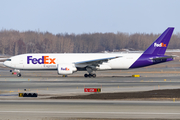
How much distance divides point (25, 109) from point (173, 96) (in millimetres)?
14197

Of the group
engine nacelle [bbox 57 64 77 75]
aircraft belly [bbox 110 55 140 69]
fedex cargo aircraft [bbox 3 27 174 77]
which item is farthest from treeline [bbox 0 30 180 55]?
aircraft belly [bbox 110 55 140 69]

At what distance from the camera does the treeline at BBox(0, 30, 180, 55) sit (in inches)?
6206

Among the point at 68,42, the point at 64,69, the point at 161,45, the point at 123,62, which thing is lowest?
the point at 64,69

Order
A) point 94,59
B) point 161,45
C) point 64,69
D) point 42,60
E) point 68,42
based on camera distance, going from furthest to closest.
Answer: point 68,42 < point 161,45 < point 94,59 < point 42,60 < point 64,69

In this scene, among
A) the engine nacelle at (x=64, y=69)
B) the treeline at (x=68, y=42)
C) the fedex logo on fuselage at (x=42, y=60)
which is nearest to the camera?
the engine nacelle at (x=64, y=69)

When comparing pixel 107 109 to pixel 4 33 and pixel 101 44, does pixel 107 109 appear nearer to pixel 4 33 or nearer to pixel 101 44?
pixel 101 44

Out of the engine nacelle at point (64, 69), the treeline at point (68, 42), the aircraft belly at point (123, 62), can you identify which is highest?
the treeline at point (68, 42)

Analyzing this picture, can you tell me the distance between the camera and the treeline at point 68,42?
15762cm

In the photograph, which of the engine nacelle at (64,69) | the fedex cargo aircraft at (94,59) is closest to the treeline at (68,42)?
the fedex cargo aircraft at (94,59)

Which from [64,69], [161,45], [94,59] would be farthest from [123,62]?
[64,69]

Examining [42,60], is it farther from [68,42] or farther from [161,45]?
[68,42]

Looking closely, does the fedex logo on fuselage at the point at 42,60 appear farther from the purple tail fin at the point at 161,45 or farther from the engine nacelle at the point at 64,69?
the purple tail fin at the point at 161,45

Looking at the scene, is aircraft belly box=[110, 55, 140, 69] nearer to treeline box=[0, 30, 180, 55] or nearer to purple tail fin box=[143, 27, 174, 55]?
purple tail fin box=[143, 27, 174, 55]

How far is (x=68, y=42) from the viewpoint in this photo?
578ft
